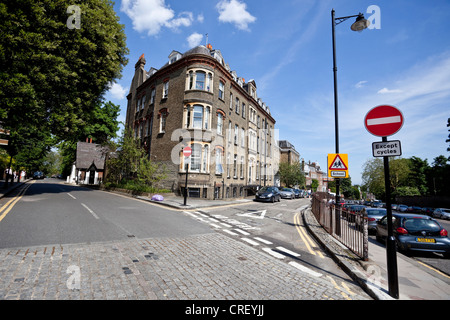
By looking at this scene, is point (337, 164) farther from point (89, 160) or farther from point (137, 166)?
point (89, 160)

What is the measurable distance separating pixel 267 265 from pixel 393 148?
3.49 m

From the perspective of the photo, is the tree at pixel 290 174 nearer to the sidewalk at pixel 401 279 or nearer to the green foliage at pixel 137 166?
the green foliage at pixel 137 166

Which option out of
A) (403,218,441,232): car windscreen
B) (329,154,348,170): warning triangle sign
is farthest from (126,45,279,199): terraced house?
(403,218,441,232): car windscreen

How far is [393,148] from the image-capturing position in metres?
4.08

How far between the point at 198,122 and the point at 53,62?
11.4 m

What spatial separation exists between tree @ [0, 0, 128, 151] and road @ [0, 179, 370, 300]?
8.90 m

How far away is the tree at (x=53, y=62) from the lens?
11438mm

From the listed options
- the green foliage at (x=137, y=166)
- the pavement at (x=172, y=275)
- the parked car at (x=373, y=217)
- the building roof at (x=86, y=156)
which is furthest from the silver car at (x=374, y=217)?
the building roof at (x=86, y=156)

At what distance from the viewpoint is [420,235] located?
7160 mm

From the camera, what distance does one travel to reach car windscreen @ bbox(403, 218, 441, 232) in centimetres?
722

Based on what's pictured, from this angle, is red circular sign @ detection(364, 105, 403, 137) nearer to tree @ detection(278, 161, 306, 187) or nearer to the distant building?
tree @ detection(278, 161, 306, 187)

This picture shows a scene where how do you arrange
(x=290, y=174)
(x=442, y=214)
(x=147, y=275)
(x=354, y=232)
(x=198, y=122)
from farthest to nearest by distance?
(x=290, y=174) < (x=442, y=214) < (x=198, y=122) < (x=354, y=232) < (x=147, y=275)

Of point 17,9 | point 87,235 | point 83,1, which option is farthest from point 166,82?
point 87,235

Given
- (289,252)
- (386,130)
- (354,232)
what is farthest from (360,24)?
(289,252)
